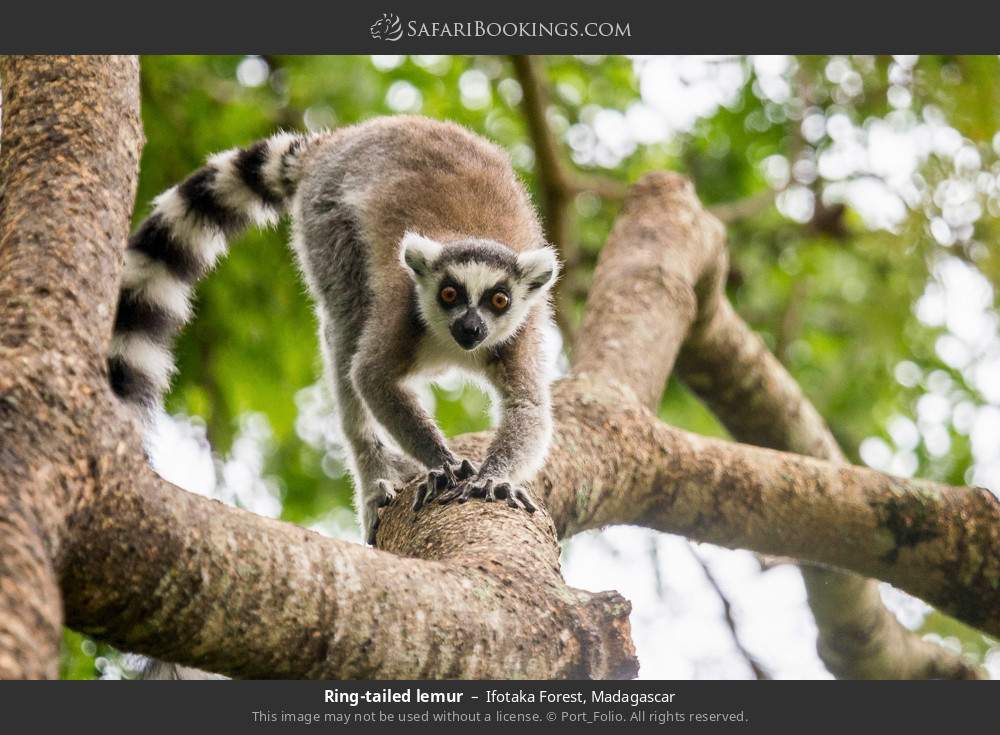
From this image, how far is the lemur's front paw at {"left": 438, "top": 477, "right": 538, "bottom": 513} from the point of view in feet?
12.6

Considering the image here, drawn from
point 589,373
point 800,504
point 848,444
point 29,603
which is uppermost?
point 29,603

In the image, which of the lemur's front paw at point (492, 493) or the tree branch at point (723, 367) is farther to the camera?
the tree branch at point (723, 367)

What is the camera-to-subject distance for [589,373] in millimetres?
5363

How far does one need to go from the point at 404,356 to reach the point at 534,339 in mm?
784

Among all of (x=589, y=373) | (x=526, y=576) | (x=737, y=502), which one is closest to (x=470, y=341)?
(x=589, y=373)

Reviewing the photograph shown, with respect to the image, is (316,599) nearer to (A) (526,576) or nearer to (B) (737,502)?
(A) (526,576)

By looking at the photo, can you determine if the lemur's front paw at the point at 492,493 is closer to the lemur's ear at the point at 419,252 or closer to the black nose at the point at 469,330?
the black nose at the point at 469,330

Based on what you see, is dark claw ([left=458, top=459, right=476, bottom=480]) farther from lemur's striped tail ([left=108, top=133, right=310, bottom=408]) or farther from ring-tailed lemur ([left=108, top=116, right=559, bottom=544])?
lemur's striped tail ([left=108, top=133, right=310, bottom=408])

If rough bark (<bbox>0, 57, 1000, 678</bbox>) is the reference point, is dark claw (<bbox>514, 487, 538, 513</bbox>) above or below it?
below

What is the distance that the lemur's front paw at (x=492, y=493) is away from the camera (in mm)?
3832

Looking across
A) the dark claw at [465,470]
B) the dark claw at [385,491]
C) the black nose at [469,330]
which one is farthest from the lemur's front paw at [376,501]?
the black nose at [469,330]
